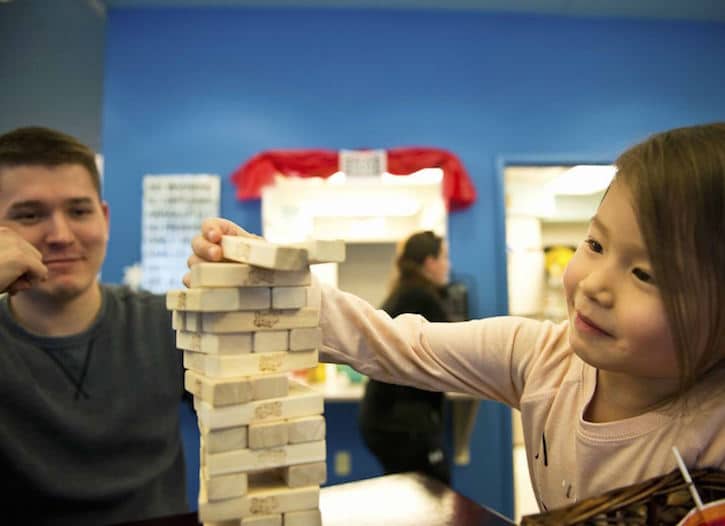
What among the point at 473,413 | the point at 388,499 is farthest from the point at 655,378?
the point at 473,413

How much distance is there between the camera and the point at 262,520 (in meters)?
0.66

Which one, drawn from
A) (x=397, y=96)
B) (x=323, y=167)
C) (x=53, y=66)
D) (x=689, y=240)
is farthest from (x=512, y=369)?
(x=53, y=66)

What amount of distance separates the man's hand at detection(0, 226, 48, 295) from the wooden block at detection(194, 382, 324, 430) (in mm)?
446

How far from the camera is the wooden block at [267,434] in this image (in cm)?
65

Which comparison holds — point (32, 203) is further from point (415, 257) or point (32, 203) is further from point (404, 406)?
point (404, 406)

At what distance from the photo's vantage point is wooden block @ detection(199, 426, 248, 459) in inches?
25.1

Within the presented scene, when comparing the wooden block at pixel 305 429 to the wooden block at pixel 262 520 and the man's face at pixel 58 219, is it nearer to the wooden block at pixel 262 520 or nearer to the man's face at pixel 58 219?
the wooden block at pixel 262 520

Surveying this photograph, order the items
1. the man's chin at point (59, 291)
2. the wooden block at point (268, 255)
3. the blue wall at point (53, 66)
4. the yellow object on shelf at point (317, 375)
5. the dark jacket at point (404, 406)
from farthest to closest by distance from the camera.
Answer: the yellow object on shelf at point (317, 375) < the blue wall at point (53, 66) < the dark jacket at point (404, 406) < the man's chin at point (59, 291) < the wooden block at point (268, 255)

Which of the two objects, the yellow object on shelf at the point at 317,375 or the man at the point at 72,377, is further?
the yellow object on shelf at the point at 317,375

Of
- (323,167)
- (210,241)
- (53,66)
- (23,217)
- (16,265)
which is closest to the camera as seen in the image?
(210,241)

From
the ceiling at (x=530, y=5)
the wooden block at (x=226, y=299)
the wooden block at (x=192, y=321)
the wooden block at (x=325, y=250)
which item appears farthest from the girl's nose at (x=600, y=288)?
the ceiling at (x=530, y=5)

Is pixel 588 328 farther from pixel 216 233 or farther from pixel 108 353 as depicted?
pixel 108 353

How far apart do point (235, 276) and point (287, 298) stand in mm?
79

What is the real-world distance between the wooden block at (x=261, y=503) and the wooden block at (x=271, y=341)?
20cm
